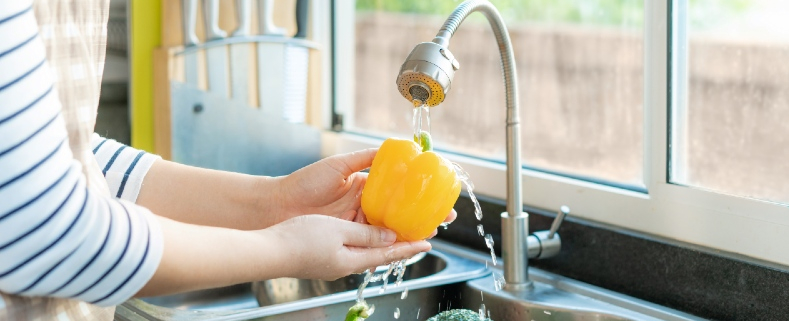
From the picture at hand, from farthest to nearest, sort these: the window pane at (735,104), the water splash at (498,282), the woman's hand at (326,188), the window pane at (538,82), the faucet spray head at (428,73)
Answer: the window pane at (538,82) → the water splash at (498,282) → the window pane at (735,104) → the woman's hand at (326,188) → the faucet spray head at (428,73)

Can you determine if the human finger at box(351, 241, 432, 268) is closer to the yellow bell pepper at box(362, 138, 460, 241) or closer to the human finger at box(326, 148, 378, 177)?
the yellow bell pepper at box(362, 138, 460, 241)

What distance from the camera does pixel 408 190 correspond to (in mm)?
1201

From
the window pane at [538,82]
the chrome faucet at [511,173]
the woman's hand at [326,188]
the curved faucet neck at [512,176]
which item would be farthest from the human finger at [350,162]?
the window pane at [538,82]

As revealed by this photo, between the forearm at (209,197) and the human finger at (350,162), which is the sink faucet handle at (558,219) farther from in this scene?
the forearm at (209,197)

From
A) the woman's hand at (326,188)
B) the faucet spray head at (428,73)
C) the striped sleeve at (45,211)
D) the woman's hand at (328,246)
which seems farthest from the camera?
the woman's hand at (326,188)

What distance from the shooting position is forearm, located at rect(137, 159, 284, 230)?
3.84ft

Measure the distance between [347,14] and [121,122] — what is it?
594 mm

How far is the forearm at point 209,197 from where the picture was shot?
1171mm

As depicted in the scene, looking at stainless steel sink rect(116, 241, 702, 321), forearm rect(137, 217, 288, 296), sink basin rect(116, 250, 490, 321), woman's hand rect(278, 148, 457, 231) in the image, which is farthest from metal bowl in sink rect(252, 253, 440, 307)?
forearm rect(137, 217, 288, 296)

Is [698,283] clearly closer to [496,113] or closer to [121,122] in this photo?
[496,113]

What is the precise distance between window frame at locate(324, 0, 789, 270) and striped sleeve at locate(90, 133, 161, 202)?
74cm

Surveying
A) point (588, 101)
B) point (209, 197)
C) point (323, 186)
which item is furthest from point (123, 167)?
point (588, 101)

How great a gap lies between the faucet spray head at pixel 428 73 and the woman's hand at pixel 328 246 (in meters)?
0.17

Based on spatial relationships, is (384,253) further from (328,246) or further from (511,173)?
(511,173)
